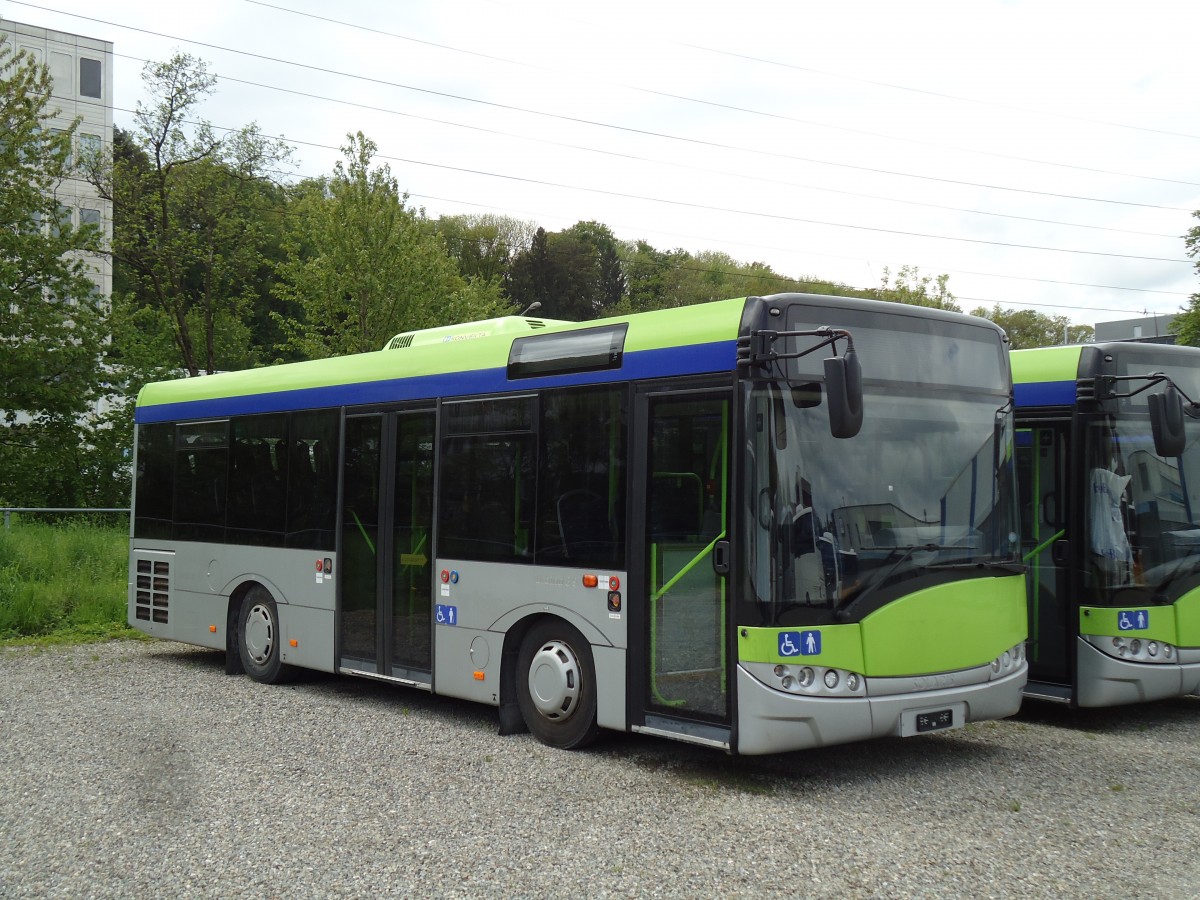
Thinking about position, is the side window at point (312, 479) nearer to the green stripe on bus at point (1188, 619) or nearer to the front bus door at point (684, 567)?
Result: the front bus door at point (684, 567)

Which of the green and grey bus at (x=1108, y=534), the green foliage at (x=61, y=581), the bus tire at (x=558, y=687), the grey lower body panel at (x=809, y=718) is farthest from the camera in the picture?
the green foliage at (x=61, y=581)

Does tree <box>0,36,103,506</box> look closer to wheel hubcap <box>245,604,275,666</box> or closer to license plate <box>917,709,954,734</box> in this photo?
wheel hubcap <box>245,604,275,666</box>

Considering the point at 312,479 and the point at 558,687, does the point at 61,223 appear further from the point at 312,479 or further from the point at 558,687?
the point at 558,687

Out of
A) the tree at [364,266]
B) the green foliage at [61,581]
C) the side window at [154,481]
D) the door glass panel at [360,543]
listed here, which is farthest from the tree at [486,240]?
the door glass panel at [360,543]

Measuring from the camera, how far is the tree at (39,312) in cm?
2514

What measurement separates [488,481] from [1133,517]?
5136mm

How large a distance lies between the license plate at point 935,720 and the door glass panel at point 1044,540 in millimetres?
2623

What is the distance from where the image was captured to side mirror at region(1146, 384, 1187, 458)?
8570 millimetres

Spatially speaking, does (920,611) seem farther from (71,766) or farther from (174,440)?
(174,440)

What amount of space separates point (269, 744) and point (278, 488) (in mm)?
3654

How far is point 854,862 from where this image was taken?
230 inches

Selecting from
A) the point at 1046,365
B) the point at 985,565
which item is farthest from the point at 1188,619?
the point at 985,565

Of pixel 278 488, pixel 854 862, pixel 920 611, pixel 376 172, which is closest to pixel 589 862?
pixel 854 862

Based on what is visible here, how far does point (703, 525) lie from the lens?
7.49 metres
